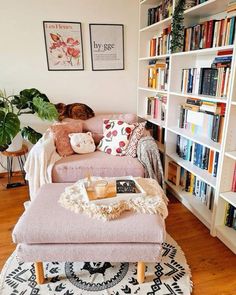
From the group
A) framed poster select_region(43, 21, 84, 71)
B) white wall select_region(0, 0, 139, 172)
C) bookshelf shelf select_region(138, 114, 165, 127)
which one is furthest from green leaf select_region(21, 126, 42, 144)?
bookshelf shelf select_region(138, 114, 165, 127)

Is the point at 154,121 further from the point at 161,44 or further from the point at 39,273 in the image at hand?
the point at 39,273

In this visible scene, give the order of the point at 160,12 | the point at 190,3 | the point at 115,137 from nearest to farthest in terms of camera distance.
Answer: the point at 190,3
the point at 115,137
the point at 160,12

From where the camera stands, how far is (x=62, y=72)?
285 centimetres

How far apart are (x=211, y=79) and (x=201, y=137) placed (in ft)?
1.63

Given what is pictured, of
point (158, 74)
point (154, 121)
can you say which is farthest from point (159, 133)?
point (158, 74)

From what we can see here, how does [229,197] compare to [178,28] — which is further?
[178,28]

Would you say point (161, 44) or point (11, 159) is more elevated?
point (161, 44)

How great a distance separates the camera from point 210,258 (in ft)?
5.54

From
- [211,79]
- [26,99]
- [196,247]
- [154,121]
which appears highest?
[211,79]

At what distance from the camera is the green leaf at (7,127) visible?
210cm

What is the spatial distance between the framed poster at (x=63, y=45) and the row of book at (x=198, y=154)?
1534 mm

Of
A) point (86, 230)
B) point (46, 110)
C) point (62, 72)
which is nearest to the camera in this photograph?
point (86, 230)

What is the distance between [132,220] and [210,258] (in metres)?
0.75

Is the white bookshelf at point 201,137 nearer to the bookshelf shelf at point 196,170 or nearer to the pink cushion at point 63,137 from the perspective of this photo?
the bookshelf shelf at point 196,170
